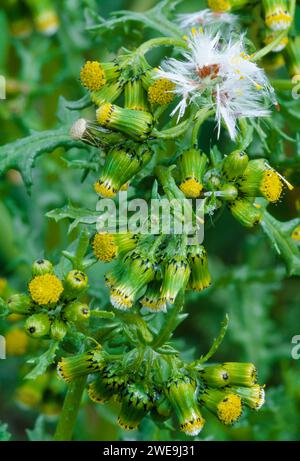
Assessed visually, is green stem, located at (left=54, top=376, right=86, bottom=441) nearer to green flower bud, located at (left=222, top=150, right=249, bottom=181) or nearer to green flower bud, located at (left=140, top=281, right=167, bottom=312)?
green flower bud, located at (left=140, top=281, right=167, bottom=312)

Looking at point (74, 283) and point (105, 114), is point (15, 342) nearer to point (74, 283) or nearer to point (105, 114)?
point (74, 283)

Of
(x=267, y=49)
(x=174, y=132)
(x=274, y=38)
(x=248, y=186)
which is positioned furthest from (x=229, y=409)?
(x=274, y=38)

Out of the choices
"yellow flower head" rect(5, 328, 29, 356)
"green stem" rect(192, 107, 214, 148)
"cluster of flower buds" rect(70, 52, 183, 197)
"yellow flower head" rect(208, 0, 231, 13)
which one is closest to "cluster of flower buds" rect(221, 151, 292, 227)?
"green stem" rect(192, 107, 214, 148)

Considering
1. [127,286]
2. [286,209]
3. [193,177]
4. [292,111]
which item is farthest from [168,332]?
[286,209]

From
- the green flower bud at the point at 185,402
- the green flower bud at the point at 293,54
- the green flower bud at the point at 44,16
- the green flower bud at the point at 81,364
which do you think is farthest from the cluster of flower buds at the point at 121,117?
the green flower bud at the point at 44,16

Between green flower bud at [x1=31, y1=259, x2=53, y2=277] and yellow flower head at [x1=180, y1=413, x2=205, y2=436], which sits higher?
green flower bud at [x1=31, y1=259, x2=53, y2=277]
